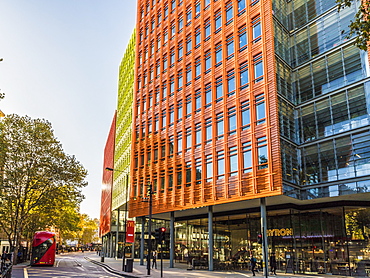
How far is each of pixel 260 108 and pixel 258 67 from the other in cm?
363

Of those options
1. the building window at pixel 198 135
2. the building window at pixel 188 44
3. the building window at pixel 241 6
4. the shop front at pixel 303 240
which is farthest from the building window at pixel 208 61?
the shop front at pixel 303 240

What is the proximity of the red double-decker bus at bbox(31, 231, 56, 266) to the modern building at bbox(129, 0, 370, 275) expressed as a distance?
33.3 feet

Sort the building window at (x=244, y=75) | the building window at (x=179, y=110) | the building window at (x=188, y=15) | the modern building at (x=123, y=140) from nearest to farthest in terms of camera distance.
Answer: the building window at (x=244, y=75) < the building window at (x=179, y=110) < the building window at (x=188, y=15) < the modern building at (x=123, y=140)

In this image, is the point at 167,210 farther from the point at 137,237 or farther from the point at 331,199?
the point at 137,237

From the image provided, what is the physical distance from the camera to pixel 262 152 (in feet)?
93.9

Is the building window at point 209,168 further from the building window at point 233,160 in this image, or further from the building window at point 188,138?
the building window at point 188,138

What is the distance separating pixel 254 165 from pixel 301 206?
6.36 metres

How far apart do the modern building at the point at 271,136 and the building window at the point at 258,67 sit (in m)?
0.11

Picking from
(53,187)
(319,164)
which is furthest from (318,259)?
(53,187)

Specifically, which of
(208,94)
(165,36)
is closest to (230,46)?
(208,94)

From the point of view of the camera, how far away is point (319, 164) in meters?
29.0

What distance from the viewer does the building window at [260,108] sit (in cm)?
2933

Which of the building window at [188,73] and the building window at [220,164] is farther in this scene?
the building window at [188,73]

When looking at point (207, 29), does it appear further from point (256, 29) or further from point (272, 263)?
point (272, 263)
